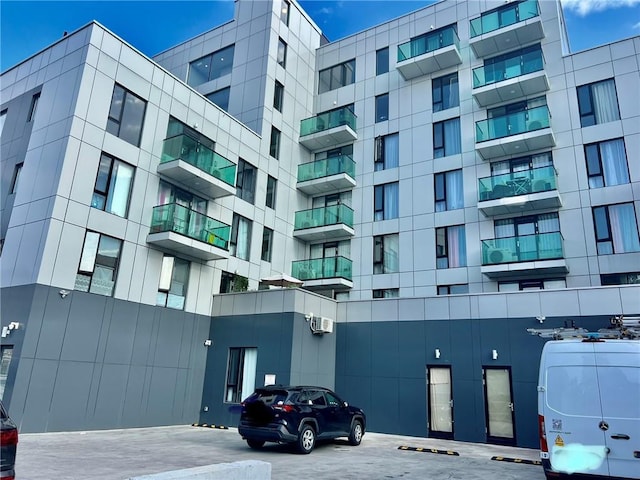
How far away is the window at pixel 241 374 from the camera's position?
643 inches

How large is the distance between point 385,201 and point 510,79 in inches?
305

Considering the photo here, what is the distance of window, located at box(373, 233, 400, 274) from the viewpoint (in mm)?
21188

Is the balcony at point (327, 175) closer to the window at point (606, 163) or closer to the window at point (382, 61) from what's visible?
the window at point (382, 61)

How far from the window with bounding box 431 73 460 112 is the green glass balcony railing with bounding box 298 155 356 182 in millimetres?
5055

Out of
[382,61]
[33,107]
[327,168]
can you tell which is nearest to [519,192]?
[327,168]

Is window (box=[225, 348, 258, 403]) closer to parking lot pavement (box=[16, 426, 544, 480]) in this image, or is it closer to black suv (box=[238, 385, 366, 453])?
parking lot pavement (box=[16, 426, 544, 480])

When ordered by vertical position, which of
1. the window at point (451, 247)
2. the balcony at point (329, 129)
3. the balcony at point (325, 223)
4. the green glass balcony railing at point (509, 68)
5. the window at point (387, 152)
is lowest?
the window at point (451, 247)

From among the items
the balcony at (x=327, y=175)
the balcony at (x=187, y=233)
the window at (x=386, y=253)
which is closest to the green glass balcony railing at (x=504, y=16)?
the balcony at (x=327, y=175)

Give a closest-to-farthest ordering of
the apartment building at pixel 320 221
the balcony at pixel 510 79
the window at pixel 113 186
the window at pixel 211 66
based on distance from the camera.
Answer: the apartment building at pixel 320 221 → the window at pixel 113 186 → the balcony at pixel 510 79 → the window at pixel 211 66

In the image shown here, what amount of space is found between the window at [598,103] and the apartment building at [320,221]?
0.26 ft

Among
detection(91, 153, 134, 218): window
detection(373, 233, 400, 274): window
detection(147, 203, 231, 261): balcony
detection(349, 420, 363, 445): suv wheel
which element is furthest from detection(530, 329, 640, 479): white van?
detection(91, 153, 134, 218): window

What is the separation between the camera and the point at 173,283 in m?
17.0

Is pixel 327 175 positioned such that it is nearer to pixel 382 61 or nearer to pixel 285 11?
pixel 382 61

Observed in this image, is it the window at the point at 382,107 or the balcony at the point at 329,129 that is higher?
the window at the point at 382,107
